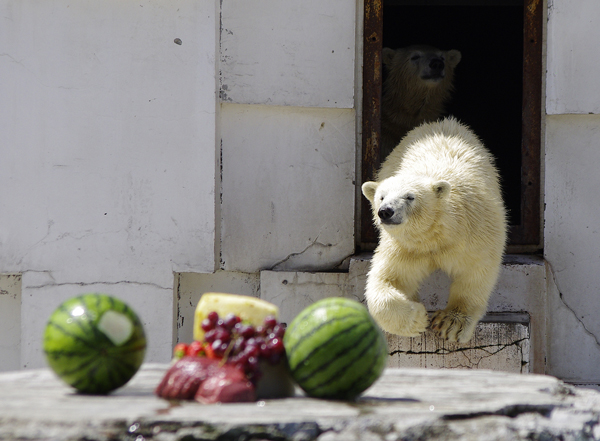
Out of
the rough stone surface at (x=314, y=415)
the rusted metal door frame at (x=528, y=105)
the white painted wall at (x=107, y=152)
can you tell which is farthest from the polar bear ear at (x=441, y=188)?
the white painted wall at (x=107, y=152)

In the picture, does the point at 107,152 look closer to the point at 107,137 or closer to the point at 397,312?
the point at 107,137

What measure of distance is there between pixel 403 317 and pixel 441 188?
2.11 ft

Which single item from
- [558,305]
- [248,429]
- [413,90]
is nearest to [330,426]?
[248,429]

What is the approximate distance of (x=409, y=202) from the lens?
11.1ft

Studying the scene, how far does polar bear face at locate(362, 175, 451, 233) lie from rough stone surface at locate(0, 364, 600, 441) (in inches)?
45.2

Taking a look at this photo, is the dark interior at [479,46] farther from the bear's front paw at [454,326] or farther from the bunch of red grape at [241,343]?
the bunch of red grape at [241,343]

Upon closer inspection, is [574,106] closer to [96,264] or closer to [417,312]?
[417,312]

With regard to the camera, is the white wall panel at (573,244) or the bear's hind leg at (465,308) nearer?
the bear's hind leg at (465,308)

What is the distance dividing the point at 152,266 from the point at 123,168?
60cm

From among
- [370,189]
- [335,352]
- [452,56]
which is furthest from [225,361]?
[452,56]

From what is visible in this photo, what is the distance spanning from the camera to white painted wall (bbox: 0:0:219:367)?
420 centimetres

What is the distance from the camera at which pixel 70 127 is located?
422cm

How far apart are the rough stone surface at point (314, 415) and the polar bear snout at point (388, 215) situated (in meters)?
1.13

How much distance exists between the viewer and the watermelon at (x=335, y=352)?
6.40ft
